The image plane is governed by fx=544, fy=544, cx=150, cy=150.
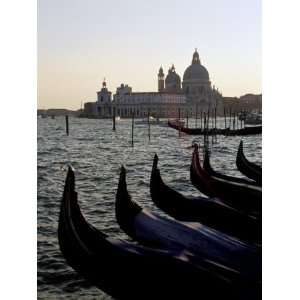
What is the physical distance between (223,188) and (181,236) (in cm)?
31

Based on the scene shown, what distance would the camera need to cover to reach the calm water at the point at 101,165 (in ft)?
7.95

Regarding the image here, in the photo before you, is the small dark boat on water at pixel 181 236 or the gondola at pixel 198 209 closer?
the small dark boat on water at pixel 181 236

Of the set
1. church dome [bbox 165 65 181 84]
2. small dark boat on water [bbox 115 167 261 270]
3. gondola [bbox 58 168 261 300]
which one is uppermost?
church dome [bbox 165 65 181 84]

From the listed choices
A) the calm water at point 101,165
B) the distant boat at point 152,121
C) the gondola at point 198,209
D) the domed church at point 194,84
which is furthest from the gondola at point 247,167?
the distant boat at point 152,121

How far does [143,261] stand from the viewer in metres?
2.23

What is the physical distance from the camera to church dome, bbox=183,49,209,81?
7.91 ft

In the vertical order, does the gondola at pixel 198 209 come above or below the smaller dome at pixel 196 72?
below

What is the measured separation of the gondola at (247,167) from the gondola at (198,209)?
0.17 m

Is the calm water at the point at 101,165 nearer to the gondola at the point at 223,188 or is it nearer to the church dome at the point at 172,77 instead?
the gondola at the point at 223,188

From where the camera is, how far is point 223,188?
2457 mm

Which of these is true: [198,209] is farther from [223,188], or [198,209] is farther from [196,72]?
[196,72]

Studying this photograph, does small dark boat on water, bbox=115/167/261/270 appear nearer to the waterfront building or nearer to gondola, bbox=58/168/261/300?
gondola, bbox=58/168/261/300

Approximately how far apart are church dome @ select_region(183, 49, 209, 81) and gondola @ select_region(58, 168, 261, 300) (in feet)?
2.54

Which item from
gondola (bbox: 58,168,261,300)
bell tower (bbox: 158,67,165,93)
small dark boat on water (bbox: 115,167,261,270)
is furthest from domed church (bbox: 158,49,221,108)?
gondola (bbox: 58,168,261,300)
